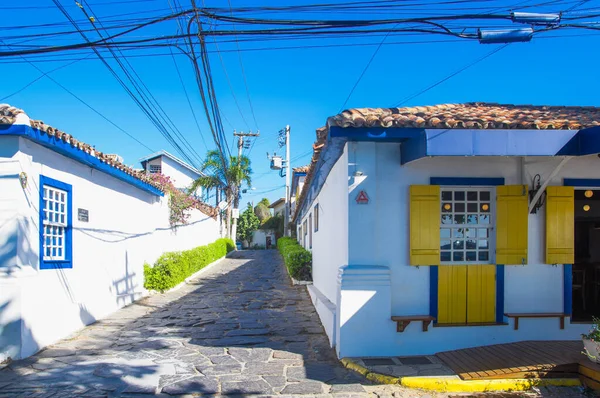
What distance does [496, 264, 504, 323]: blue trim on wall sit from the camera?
21.2ft

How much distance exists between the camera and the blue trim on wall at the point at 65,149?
6.41 meters

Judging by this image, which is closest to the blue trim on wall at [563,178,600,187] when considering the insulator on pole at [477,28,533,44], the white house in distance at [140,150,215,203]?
the insulator on pole at [477,28,533,44]

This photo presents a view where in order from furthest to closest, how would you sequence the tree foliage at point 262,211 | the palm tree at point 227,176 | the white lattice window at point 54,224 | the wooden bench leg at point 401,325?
the tree foliage at point 262,211 → the palm tree at point 227,176 → the white lattice window at point 54,224 → the wooden bench leg at point 401,325

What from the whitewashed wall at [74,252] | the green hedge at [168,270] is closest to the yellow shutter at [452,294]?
the whitewashed wall at [74,252]

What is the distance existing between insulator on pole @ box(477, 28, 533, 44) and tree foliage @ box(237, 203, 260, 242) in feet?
143

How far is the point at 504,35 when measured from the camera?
7.31 m

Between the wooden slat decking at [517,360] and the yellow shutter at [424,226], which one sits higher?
the yellow shutter at [424,226]

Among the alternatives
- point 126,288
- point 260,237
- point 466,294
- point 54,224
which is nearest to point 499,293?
point 466,294

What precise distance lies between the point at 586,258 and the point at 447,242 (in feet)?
17.5

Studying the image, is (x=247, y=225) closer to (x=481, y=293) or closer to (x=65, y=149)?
(x=65, y=149)

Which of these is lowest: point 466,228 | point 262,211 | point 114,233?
point 114,233

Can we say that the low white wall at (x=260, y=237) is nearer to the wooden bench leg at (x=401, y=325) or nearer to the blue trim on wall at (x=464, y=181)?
the blue trim on wall at (x=464, y=181)

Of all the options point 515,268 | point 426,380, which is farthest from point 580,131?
point 426,380

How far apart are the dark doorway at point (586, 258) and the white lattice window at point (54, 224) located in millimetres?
8669
